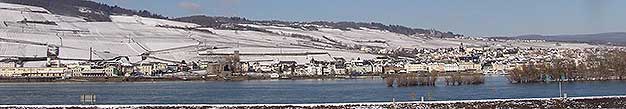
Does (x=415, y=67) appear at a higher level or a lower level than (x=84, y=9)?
lower

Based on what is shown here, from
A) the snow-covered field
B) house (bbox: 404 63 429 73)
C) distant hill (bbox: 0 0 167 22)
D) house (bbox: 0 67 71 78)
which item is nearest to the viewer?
house (bbox: 0 67 71 78)

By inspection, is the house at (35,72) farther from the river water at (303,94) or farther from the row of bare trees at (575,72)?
the row of bare trees at (575,72)

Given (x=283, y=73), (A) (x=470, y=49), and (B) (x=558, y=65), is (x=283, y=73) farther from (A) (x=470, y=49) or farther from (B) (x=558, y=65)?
(A) (x=470, y=49)

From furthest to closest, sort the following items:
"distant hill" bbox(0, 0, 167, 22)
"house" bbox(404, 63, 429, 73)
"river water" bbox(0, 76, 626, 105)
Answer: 1. "distant hill" bbox(0, 0, 167, 22)
2. "house" bbox(404, 63, 429, 73)
3. "river water" bbox(0, 76, 626, 105)

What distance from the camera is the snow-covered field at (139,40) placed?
120562 millimetres

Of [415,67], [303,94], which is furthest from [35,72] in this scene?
[303,94]

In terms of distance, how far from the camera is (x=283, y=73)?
112438mm

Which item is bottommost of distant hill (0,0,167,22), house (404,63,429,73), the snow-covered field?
house (404,63,429,73)

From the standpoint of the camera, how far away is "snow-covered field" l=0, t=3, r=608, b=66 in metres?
121

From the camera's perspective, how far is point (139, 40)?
439 feet

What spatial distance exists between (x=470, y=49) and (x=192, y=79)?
72728 mm

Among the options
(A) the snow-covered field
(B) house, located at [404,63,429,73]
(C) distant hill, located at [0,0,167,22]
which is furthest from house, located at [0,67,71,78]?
(C) distant hill, located at [0,0,167,22]

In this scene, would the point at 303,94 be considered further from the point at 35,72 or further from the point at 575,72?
the point at 35,72

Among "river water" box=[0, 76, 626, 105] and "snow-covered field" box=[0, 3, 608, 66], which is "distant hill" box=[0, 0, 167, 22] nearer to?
"snow-covered field" box=[0, 3, 608, 66]
